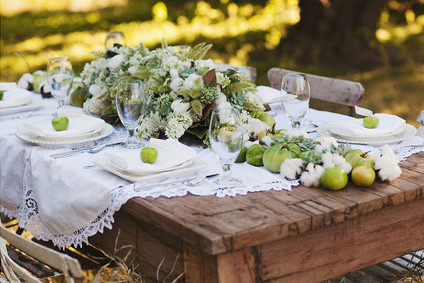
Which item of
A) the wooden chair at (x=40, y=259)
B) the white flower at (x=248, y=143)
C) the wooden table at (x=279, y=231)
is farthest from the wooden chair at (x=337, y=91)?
the wooden chair at (x=40, y=259)

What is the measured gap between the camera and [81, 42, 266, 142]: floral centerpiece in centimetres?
254

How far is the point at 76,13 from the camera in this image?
11.8 meters

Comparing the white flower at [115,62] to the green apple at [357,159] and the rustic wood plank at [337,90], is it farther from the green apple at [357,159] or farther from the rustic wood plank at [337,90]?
the green apple at [357,159]

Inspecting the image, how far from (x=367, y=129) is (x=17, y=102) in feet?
5.54

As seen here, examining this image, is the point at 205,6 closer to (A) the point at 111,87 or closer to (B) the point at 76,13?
(B) the point at 76,13

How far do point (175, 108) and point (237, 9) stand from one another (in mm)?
8465

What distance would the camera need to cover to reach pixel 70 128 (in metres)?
2.74

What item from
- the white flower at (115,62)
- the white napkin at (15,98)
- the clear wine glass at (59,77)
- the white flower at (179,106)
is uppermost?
the white flower at (115,62)

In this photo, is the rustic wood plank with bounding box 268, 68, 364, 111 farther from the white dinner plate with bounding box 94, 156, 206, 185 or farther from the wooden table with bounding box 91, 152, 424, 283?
the white dinner plate with bounding box 94, 156, 206, 185

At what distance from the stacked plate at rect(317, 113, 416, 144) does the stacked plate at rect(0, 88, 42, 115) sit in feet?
4.81

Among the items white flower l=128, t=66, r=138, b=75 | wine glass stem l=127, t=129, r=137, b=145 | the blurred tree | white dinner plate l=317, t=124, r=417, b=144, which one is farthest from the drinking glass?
the blurred tree

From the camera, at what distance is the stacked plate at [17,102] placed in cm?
320

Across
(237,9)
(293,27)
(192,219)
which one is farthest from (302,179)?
(237,9)

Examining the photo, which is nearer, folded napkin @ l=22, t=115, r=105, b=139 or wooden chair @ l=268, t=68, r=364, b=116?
folded napkin @ l=22, t=115, r=105, b=139
